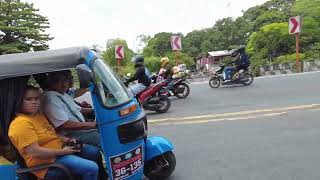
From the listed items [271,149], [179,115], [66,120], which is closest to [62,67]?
[66,120]

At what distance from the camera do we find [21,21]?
33438 millimetres

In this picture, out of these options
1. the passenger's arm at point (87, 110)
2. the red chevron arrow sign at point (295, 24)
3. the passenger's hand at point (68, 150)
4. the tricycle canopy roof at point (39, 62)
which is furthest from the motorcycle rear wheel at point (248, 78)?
the passenger's hand at point (68, 150)

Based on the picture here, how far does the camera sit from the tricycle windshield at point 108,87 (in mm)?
5023

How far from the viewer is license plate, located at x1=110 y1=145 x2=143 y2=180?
16.5 ft

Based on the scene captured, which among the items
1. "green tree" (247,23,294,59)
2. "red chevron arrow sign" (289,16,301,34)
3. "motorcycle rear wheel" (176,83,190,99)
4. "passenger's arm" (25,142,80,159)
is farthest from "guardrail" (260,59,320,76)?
"green tree" (247,23,294,59)

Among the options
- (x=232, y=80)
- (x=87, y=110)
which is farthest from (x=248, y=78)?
(x=87, y=110)

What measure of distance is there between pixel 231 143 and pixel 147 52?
63.0 meters

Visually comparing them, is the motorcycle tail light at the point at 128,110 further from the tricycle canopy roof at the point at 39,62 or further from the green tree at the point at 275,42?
the green tree at the point at 275,42

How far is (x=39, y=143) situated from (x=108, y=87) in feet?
3.33

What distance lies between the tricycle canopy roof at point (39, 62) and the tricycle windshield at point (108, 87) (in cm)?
29

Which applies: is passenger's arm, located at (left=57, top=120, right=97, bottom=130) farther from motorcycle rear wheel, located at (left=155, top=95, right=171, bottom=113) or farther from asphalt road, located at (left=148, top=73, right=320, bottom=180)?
motorcycle rear wheel, located at (left=155, top=95, right=171, bottom=113)

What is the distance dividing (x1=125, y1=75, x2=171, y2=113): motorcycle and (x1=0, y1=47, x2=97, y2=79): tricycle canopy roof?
22.2 feet

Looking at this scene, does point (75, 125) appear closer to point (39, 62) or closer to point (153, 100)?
point (39, 62)

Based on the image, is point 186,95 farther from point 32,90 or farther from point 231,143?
point 32,90
